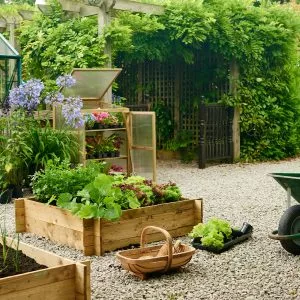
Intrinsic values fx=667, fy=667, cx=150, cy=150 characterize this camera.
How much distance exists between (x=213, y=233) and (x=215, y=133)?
6.70m

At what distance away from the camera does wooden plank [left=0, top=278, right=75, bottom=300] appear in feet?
13.2

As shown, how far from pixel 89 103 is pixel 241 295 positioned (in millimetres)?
5686

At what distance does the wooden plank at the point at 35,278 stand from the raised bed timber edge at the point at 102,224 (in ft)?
4.53

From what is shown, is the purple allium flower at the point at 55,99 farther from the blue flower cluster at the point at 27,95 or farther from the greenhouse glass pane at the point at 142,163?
the greenhouse glass pane at the point at 142,163

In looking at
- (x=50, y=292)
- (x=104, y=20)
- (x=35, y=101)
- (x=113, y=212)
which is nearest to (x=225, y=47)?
(x=104, y=20)

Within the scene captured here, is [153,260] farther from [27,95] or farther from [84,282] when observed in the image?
[27,95]

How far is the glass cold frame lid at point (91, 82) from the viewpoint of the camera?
30.5 ft

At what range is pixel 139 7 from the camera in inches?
425

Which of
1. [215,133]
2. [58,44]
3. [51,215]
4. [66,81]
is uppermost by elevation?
[58,44]

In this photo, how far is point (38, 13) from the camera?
37.9 feet

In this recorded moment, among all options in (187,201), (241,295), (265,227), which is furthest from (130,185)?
(241,295)

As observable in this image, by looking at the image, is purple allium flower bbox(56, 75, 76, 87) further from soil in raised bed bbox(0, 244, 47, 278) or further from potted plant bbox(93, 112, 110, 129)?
soil in raised bed bbox(0, 244, 47, 278)

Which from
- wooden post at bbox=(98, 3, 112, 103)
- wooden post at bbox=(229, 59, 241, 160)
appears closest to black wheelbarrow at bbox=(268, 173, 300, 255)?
wooden post at bbox=(98, 3, 112, 103)

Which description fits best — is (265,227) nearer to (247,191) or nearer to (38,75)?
(247,191)
